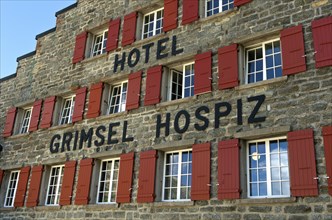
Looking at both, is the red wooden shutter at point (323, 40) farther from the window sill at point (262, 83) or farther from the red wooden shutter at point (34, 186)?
the red wooden shutter at point (34, 186)

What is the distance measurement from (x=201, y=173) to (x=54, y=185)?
5.59m

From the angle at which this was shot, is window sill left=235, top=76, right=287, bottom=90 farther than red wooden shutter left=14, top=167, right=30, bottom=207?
No

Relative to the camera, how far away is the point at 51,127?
517 inches

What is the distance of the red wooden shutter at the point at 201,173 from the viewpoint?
28.9 feet

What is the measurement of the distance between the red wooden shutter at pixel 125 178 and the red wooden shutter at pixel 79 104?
263 centimetres

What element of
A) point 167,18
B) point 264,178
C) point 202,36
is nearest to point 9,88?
point 167,18

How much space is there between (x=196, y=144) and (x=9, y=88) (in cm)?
950

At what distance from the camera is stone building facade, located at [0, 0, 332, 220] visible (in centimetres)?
816

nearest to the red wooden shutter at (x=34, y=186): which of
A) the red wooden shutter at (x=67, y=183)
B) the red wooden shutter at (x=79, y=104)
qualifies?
the red wooden shutter at (x=67, y=183)

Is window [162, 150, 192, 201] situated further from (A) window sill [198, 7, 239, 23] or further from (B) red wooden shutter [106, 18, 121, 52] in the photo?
(B) red wooden shutter [106, 18, 121, 52]

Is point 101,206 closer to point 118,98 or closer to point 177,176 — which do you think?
point 177,176

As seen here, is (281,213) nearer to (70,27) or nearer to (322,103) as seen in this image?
(322,103)

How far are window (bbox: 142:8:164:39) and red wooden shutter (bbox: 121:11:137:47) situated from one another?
0.37m

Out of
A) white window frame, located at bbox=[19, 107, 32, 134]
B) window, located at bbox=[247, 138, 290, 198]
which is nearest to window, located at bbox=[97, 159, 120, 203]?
window, located at bbox=[247, 138, 290, 198]
